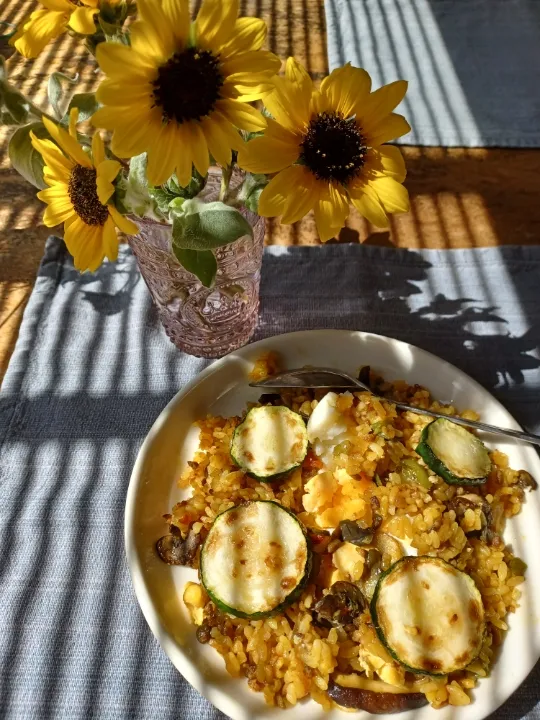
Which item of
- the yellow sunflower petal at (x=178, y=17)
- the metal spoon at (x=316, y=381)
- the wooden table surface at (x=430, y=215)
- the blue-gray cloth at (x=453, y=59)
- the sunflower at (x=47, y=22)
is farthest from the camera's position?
the blue-gray cloth at (x=453, y=59)

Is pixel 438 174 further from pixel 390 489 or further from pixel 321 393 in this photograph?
pixel 390 489

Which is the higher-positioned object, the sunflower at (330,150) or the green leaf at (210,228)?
the sunflower at (330,150)

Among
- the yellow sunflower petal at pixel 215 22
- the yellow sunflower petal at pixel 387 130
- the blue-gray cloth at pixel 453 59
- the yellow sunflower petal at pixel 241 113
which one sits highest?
the blue-gray cloth at pixel 453 59

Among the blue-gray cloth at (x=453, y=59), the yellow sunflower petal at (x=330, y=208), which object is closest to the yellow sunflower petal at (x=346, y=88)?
the yellow sunflower petal at (x=330, y=208)

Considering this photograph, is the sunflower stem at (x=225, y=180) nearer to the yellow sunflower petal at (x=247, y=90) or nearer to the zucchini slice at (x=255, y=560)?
the yellow sunflower petal at (x=247, y=90)

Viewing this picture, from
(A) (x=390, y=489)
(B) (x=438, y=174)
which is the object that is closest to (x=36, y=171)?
(A) (x=390, y=489)

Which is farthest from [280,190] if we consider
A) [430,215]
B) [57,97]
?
[430,215]

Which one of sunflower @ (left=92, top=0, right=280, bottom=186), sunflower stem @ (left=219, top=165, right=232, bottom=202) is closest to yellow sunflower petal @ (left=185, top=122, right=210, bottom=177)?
sunflower @ (left=92, top=0, right=280, bottom=186)

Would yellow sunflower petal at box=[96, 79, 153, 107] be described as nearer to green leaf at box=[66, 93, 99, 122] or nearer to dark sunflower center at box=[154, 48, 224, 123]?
dark sunflower center at box=[154, 48, 224, 123]

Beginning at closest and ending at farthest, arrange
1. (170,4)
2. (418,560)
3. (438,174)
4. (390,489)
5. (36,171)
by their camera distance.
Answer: (170,4), (36,171), (418,560), (390,489), (438,174)
